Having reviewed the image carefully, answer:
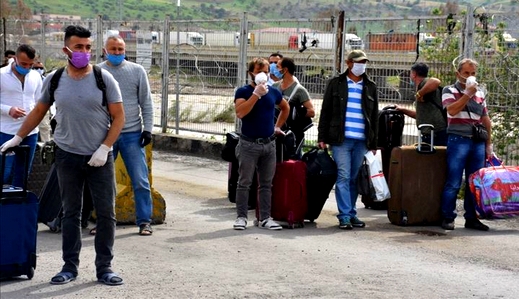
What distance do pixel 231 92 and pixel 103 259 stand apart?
30.9ft

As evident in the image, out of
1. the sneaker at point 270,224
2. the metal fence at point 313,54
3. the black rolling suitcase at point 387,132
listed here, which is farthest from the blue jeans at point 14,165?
the black rolling suitcase at point 387,132

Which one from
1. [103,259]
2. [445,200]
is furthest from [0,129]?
[445,200]

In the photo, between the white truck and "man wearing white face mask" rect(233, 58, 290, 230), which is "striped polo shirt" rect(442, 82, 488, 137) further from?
the white truck

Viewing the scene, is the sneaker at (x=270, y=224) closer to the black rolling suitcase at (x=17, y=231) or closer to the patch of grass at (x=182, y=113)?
the black rolling suitcase at (x=17, y=231)

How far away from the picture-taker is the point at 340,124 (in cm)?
1066

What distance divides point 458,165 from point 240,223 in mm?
2450

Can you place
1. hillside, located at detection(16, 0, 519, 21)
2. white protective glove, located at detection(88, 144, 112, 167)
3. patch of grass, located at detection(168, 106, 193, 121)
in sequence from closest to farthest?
white protective glove, located at detection(88, 144, 112, 167) → patch of grass, located at detection(168, 106, 193, 121) → hillside, located at detection(16, 0, 519, 21)

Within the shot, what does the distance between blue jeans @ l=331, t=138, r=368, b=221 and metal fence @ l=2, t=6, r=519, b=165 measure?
92.6 inches

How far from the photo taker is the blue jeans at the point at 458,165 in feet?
35.3

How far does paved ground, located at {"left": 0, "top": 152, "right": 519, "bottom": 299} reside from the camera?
7613 mm

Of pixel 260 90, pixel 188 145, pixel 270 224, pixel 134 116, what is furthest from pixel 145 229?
pixel 188 145

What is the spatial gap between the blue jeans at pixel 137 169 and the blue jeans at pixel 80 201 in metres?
1.98

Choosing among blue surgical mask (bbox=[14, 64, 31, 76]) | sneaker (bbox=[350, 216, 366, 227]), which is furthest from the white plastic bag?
blue surgical mask (bbox=[14, 64, 31, 76])

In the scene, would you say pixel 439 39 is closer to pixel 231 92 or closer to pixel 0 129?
pixel 231 92
